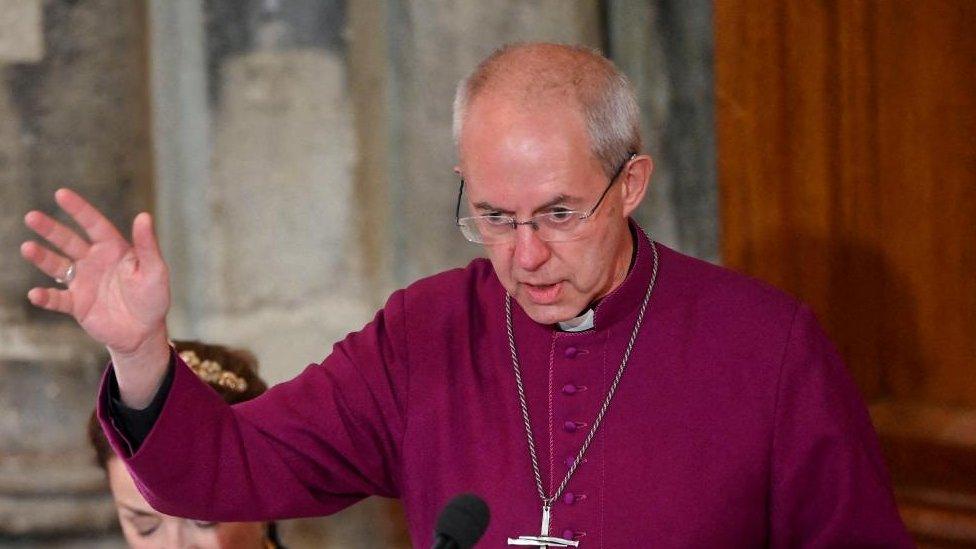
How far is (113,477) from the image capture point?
3.64 meters

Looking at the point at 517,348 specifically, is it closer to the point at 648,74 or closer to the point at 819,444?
the point at 819,444

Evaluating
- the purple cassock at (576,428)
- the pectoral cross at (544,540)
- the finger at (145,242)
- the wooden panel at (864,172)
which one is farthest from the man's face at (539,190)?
the wooden panel at (864,172)

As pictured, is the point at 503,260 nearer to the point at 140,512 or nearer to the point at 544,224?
the point at 544,224

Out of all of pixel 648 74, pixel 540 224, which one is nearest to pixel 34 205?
pixel 648 74

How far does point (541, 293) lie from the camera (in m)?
2.68

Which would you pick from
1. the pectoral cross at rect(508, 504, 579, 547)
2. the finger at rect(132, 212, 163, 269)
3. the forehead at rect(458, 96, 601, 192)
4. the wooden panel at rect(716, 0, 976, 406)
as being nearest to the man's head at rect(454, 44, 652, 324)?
the forehead at rect(458, 96, 601, 192)

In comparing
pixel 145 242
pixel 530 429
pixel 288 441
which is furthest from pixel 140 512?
pixel 145 242

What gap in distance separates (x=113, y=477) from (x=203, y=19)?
1.30 meters

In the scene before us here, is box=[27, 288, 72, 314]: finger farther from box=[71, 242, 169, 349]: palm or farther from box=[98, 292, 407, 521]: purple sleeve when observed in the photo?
box=[98, 292, 407, 521]: purple sleeve

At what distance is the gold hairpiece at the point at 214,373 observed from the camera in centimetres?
368

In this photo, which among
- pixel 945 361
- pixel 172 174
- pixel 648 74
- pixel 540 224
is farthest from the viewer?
pixel 172 174

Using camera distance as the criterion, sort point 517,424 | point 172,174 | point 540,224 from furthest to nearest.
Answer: point 172,174, point 517,424, point 540,224

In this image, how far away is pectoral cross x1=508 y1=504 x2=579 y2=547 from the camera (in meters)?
2.68

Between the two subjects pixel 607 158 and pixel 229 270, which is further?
pixel 229 270
